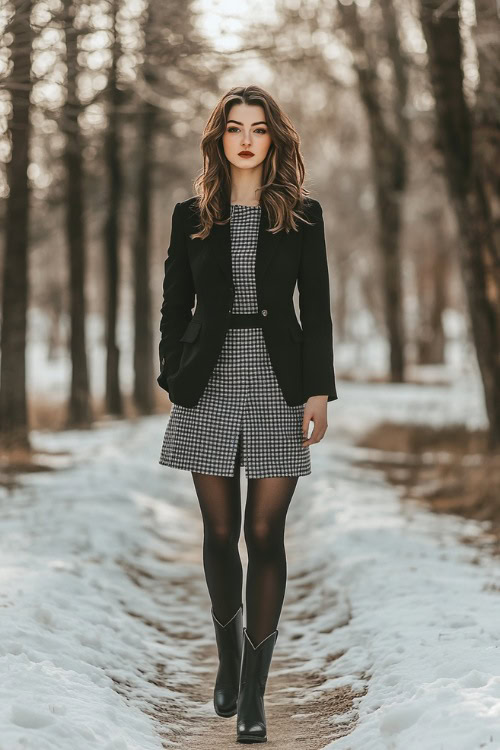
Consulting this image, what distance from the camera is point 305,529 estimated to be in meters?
9.16

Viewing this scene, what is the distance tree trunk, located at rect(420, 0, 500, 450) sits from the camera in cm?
1128

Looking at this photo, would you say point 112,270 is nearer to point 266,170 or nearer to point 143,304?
point 143,304

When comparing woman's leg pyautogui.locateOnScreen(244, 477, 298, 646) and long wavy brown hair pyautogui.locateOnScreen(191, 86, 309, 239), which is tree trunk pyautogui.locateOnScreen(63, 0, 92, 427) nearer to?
long wavy brown hair pyautogui.locateOnScreen(191, 86, 309, 239)

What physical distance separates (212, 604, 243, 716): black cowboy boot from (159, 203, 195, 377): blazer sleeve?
3.41 feet

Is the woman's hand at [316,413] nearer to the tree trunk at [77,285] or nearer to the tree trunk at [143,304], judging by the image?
the tree trunk at [77,285]

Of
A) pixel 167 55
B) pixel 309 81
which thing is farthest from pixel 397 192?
pixel 167 55

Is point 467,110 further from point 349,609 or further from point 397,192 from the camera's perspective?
point 397,192

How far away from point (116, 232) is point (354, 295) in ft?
159

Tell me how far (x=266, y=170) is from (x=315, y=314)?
0.59 meters

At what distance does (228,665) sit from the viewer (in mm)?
4379

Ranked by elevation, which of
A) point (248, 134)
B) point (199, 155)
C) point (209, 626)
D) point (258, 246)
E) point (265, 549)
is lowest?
point (209, 626)

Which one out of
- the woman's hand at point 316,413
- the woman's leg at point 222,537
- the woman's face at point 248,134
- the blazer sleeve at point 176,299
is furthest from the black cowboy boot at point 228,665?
the woman's face at point 248,134

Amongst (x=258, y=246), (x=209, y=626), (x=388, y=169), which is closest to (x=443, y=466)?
(x=209, y=626)

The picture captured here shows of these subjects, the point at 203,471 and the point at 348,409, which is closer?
the point at 203,471
